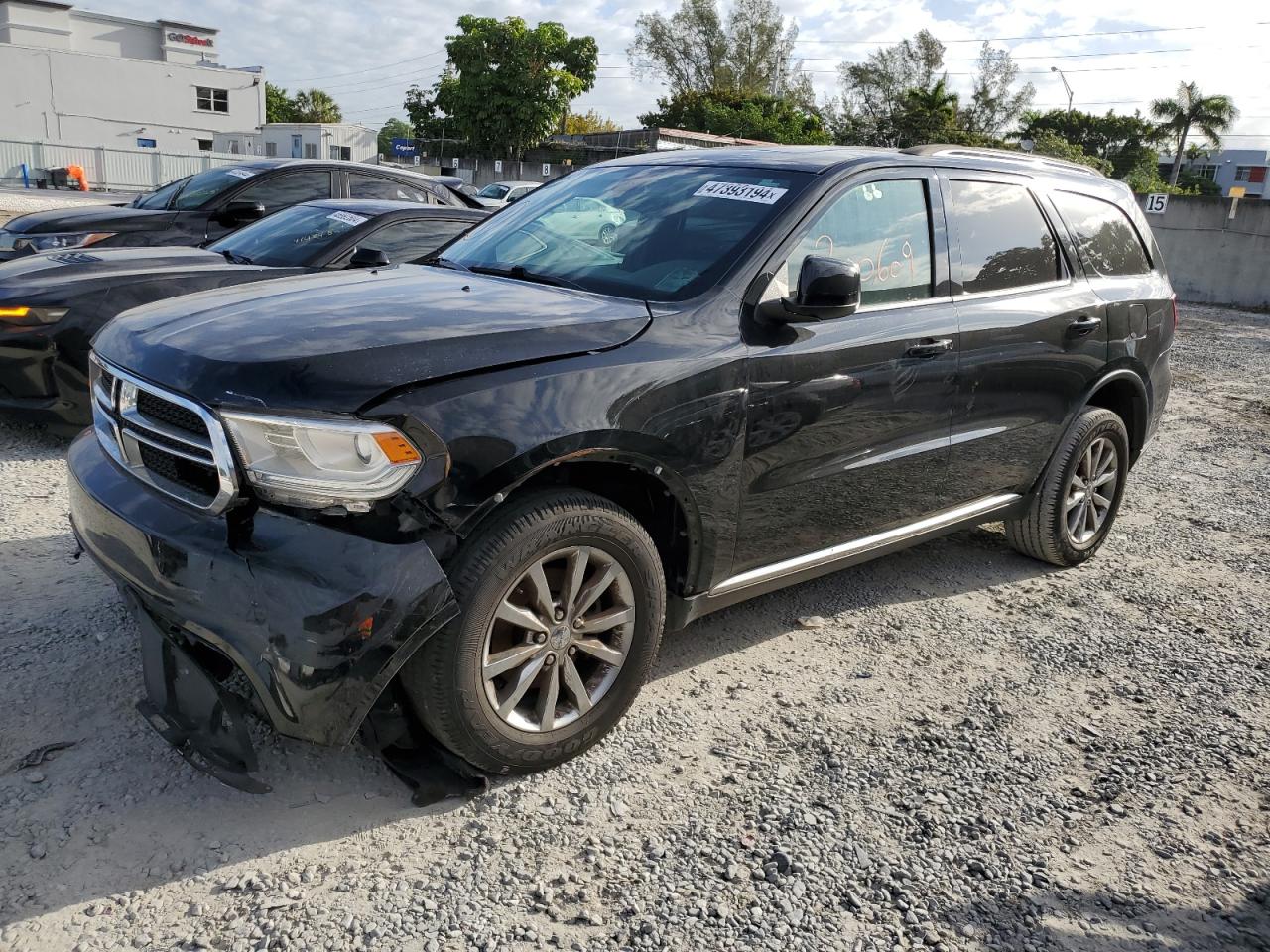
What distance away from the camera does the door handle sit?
12.3 feet

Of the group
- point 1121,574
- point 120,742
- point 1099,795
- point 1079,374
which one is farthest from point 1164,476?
point 120,742

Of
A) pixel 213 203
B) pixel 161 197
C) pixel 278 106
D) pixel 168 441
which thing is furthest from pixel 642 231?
pixel 278 106

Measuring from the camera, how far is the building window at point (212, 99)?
60009 mm

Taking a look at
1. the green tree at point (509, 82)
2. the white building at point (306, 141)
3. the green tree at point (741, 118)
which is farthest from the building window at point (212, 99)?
the green tree at point (741, 118)

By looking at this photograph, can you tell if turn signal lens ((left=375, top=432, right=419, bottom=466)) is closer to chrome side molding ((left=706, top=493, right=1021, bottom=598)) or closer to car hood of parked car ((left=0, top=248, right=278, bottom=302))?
chrome side molding ((left=706, top=493, right=1021, bottom=598))

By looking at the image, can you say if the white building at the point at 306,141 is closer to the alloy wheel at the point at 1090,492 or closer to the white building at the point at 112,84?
the white building at the point at 112,84

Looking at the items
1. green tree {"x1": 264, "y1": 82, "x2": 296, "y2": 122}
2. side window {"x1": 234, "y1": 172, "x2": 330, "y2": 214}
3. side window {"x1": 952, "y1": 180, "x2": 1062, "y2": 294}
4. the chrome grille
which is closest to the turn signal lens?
the chrome grille

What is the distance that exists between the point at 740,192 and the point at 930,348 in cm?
93

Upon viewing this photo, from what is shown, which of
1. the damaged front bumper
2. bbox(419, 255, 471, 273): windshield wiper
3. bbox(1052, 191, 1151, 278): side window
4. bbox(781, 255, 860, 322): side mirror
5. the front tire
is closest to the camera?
the damaged front bumper

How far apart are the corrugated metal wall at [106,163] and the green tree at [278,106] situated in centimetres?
5102

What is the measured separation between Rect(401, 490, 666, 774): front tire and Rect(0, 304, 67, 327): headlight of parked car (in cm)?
399

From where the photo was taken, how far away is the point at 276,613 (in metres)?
2.41

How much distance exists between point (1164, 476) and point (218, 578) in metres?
6.56

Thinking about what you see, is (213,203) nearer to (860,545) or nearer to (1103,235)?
(860,545)
